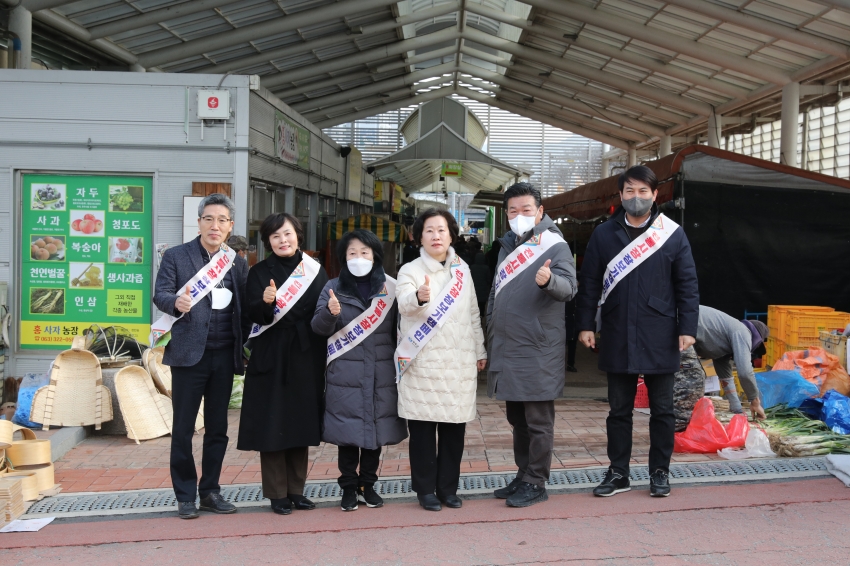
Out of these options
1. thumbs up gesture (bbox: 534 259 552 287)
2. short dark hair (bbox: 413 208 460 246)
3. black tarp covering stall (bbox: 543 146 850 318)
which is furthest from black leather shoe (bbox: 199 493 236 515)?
black tarp covering stall (bbox: 543 146 850 318)

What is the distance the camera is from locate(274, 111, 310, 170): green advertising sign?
10289mm

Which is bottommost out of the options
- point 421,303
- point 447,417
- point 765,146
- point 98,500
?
point 98,500

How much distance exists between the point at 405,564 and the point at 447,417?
907mm

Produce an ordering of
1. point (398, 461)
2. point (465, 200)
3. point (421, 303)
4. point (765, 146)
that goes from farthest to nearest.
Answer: point (465, 200) < point (765, 146) < point (398, 461) < point (421, 303)

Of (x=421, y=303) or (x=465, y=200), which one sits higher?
(x=465, y=200)

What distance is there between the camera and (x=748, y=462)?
18.4 feet

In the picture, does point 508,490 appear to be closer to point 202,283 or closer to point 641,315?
point 641,315

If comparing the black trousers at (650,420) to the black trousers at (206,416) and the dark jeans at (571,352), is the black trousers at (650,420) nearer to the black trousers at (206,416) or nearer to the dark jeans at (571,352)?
the black trousers at (206,416)

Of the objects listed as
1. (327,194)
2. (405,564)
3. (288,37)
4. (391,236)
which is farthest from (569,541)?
(288,37)

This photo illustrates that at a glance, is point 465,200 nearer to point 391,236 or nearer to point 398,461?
point 391,236

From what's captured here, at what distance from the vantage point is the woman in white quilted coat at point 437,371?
15.1 feet

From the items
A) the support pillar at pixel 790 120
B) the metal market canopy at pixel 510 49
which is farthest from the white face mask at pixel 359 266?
the support pillar at pixel 790 120

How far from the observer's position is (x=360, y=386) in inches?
183

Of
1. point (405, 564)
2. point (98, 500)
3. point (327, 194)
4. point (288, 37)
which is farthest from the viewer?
point (288, 37)
